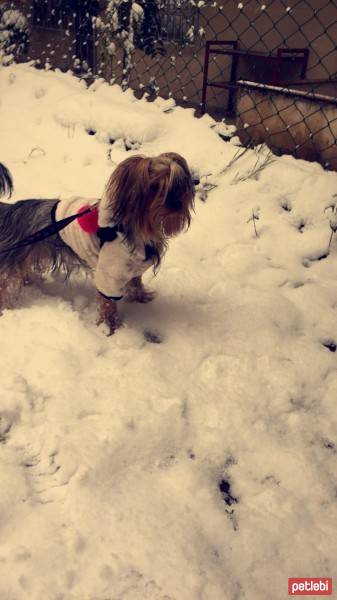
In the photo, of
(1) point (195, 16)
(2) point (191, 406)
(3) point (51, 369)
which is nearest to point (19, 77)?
(1) point (195, 16)

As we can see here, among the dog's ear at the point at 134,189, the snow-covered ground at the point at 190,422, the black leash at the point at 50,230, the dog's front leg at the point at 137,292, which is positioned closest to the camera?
the snow-covered ground at the point at 190,422

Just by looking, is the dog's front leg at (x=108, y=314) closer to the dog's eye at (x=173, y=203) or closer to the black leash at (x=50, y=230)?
the black leash at (x=50, y=230)

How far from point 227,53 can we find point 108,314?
15.0ft

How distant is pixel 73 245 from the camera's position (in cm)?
248

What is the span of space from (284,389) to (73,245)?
1293 millimetres

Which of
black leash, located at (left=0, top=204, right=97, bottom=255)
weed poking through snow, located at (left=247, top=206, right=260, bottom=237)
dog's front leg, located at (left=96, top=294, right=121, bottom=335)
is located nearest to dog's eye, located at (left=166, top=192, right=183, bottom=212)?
black leash, located at (left=0, top=204, right=97, bottom=255)

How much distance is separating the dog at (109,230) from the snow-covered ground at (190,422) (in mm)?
170

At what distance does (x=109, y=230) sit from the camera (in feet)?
7.39

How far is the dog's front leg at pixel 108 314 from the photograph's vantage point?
2.45 meters

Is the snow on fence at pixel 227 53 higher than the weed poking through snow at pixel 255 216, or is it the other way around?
the snow on fence at pixel 227 53

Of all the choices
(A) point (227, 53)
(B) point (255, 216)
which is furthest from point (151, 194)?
(A) point (227, 53)

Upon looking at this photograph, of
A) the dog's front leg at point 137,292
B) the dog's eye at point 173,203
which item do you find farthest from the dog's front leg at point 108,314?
the dog's eye at point 173,203

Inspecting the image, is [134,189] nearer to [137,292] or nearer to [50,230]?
[50,230]

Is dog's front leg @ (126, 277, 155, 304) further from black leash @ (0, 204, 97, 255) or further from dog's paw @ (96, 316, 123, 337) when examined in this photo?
black leash @ (0, 204, 97, 255)
